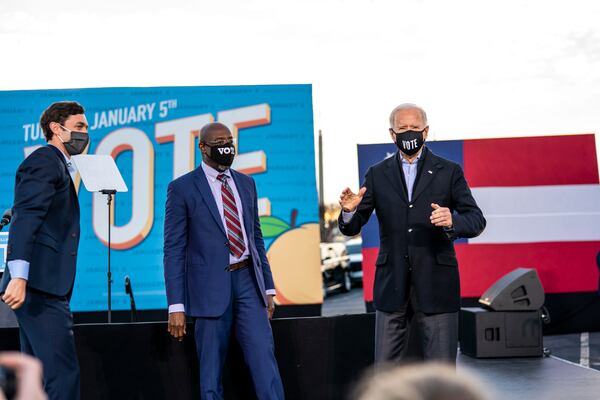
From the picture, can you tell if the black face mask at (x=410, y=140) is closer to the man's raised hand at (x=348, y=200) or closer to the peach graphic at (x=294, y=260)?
the man's raised hand at (x=348, y=200)

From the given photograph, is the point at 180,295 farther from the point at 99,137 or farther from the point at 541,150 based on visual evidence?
the point at 541,150

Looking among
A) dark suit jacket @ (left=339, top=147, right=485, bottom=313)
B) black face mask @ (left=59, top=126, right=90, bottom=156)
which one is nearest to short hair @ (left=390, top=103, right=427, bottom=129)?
dark suit jacket @ (left=339, top=147, right=485, bottom=313)

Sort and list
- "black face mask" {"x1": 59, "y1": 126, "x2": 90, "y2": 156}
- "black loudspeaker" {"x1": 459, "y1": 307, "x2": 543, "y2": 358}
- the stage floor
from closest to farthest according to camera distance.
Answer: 1. "black face mask" {"x1": 59, "y1": 126, "x2": 90, "y2": 156}
2. the stage floor
3. "black loudspeaker" {"x1": 459, "y1": 307, "x2": 543, "y2": 358}

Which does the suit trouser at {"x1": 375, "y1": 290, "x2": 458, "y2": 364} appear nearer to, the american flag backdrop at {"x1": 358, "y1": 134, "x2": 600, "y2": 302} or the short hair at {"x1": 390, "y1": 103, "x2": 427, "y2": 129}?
the short hair at {"x1": 390, "y1": 103, "x2": 427, "y2": 129}

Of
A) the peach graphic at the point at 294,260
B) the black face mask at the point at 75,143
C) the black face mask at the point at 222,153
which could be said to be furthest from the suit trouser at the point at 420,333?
the peach graphic at the point at 294,260

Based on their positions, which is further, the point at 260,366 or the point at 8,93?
the point at 8,93

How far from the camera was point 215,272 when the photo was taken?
354 cm

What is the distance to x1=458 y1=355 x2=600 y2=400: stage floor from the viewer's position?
16.7 feet

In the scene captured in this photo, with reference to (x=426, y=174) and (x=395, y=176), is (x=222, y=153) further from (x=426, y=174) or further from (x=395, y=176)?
(x=426, y=174)

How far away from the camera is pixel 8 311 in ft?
17.1

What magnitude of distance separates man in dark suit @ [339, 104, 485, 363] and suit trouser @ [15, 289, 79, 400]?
1382 mm

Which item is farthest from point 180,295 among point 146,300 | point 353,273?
point 353,273

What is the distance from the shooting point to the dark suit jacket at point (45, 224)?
3.09 metres

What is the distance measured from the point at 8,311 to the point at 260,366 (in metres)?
2.57
